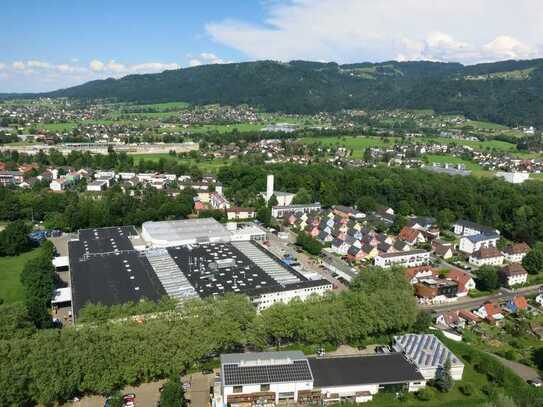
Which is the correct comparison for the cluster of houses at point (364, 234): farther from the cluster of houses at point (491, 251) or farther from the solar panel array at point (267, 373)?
the solar panel array at point (267, 373)

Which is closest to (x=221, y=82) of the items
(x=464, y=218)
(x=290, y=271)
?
(x=464, y=218)

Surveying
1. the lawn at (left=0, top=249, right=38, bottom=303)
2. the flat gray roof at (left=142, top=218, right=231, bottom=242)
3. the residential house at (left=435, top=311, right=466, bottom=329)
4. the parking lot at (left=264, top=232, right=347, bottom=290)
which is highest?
the flat gray roof at (left=142, top=218, right=231, bottom=242)

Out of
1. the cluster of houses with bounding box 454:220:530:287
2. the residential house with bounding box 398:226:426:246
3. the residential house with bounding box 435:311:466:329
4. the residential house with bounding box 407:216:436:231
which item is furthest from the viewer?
the residential house with bounding box 407:216:436:231

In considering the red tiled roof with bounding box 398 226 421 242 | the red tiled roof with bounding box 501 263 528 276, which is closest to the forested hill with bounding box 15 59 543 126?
the red tiled roof with bounding box 398 226 421 242

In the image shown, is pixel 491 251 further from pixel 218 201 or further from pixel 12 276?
pixel 12 276

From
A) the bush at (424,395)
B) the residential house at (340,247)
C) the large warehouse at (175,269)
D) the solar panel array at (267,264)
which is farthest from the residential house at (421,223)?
the bush at (424,395)

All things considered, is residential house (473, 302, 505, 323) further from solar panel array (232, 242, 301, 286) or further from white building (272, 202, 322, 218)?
white building (272, 202, 322, 218)

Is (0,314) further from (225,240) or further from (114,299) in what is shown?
(225,240)
